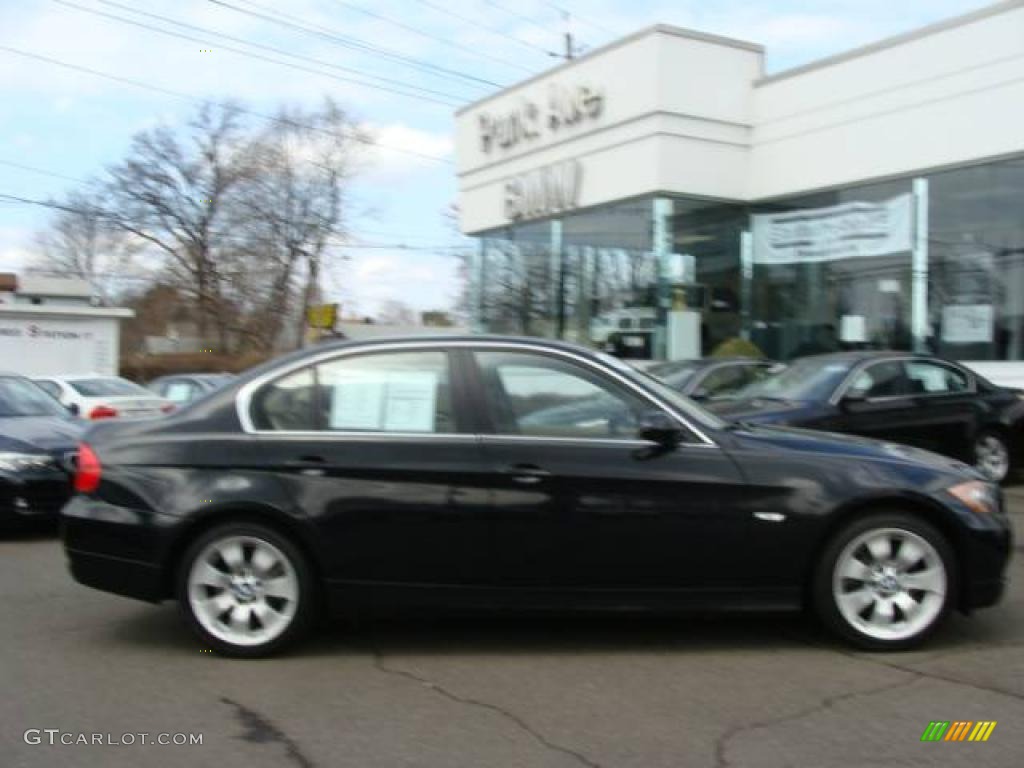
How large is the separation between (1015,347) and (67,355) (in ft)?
76.1

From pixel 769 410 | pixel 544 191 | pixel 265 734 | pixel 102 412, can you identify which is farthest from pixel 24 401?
pixel 544 191

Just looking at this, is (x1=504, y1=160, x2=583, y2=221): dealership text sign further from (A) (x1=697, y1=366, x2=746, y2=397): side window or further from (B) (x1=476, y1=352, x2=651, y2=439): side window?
(B) (x1=476, y1=352, x2=651, y2=439): side window

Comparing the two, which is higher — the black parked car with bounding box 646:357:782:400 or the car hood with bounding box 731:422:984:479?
the black parked car with bounding box 646:357:782:400

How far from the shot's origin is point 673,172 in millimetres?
17688

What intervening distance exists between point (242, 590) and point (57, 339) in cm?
2495

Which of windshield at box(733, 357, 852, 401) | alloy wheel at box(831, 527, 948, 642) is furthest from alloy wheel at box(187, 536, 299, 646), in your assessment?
windshield at box(733, 357, 852, 401)

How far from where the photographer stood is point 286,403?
17.1 ft

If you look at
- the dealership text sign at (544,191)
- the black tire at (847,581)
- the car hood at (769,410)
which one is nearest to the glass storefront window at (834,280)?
the dealership text sign at (544,191)

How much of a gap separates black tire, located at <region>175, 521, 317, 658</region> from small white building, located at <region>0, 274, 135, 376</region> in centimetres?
2358

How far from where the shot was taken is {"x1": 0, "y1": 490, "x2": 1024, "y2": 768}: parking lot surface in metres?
3.91

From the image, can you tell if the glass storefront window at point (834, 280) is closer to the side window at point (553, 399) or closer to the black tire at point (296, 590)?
the side window at point (553, 399)

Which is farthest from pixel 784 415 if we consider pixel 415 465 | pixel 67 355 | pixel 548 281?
pixel 67 355

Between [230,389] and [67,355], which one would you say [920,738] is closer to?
[230,389]

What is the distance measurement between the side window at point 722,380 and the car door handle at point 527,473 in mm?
7139
